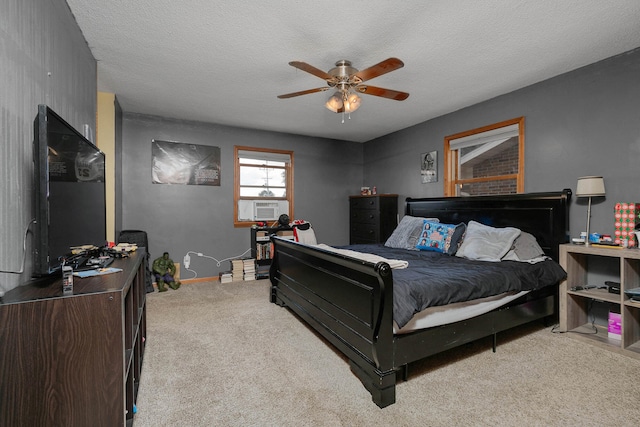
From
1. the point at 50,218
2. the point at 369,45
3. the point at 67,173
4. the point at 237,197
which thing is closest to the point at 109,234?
the point at 237,197

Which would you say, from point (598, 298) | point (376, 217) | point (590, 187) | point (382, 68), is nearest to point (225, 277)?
point (376, 217)

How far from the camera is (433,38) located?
2.42 m

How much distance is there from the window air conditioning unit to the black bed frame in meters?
1.71

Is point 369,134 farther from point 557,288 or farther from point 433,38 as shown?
point 557,288

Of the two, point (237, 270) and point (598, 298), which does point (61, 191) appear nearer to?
point (237, 270)

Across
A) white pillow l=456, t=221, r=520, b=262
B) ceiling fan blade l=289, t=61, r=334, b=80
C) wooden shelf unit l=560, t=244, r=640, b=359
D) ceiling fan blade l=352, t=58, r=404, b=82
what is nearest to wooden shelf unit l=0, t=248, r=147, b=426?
ceiling fan blade l=289, t=61, r=334, b=80

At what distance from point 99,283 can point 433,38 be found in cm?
279

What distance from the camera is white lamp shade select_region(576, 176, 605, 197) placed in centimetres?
262

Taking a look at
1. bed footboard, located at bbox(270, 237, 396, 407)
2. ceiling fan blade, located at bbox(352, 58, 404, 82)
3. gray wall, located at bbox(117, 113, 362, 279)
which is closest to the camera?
bed footboard, located at bbox(270, 237, 396, 407)

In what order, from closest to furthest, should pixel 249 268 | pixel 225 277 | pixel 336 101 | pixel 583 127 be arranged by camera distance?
pixel 336 101 < pixel 583 127 < pixel 225 277 < pixel 249 268

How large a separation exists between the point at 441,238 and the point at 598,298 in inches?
54.1

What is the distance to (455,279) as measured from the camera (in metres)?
2.17

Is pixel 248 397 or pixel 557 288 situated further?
pixel 557 288

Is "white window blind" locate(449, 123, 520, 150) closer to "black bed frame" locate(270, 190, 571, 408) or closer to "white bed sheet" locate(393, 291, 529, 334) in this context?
"black bed frame" locate(270, 190, 571, 408)
